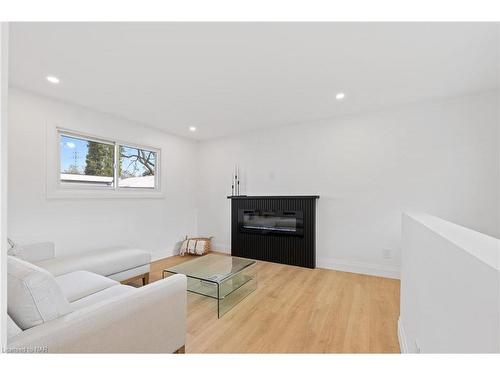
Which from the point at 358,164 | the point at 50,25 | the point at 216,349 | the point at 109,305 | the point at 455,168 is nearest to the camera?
the point at 109,305

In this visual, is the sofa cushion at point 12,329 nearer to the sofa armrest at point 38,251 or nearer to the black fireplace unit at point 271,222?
the sofa armrest at point 38,251

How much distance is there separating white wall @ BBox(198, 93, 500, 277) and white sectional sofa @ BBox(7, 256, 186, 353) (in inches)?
111

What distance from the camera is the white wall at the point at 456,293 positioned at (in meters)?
0.49

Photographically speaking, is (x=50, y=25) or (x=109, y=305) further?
(x=50, y=25)

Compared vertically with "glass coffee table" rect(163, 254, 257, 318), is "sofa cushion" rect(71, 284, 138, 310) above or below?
above

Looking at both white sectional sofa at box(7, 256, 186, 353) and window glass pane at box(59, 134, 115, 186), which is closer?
white sectional sofa at box(7, 256, 186, 353)

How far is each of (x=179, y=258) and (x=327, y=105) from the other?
363 centimetres

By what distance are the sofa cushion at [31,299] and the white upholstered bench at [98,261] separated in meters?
1.34

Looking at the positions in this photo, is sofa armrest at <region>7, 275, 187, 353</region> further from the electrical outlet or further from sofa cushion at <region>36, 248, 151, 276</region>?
the electrical outlet

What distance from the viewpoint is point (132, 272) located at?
2.64 metres

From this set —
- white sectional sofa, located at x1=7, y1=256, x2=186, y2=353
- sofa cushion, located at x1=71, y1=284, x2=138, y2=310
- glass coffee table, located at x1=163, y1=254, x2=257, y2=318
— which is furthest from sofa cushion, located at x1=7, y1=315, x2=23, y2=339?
glass coffee table, located at x1=163, y1=254, x2=257, y2=318

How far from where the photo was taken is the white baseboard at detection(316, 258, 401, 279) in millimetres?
3036

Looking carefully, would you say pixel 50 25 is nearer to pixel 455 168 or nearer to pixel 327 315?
pixel 327 315
